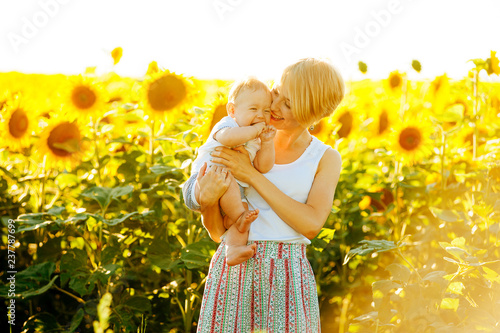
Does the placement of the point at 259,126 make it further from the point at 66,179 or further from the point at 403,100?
the point at 403,100

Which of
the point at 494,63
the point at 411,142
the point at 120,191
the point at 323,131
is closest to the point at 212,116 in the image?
the point at 120,191

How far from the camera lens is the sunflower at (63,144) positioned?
3316mm

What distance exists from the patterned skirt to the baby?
3.9 inches

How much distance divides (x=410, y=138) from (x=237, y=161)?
1.91 m

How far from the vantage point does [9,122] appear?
3439mm

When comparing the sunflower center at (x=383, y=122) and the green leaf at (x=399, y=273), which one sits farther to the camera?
the sunflower center at (x=383, y=122)

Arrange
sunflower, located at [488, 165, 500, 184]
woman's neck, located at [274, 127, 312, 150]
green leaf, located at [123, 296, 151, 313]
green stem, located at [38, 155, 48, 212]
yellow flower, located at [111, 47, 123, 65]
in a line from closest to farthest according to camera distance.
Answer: woman's neck, located at [274, 127, 312, 150]
sunflower, located at [488, 165, 500, 184]
green leaf, located at [123, 296, 151, 313]
green stem, located at [38, 155, 48, 212]
yellow flower, located at [111, 47, 123, 65]

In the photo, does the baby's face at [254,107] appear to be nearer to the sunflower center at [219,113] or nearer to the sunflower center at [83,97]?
the sunflower center at [219,113]

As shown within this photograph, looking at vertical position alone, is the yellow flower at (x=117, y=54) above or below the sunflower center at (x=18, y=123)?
above

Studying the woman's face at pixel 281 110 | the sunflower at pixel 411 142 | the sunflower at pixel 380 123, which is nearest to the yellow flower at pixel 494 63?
the sunflower at pixel 411 142

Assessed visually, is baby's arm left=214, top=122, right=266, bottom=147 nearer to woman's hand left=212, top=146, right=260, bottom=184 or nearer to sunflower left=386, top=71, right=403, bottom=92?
woman's hand left=212, top=146, right=260, bottom=184

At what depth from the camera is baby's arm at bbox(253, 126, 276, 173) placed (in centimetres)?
201

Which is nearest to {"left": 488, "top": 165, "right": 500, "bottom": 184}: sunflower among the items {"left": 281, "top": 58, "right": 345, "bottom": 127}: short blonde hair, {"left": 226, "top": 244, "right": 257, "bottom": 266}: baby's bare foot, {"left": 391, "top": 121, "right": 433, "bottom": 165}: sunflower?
{"left": 391, "top": 121, "right": 433, "bottom": 165}: sunflower

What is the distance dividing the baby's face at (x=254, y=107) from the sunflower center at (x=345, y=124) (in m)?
1.99
